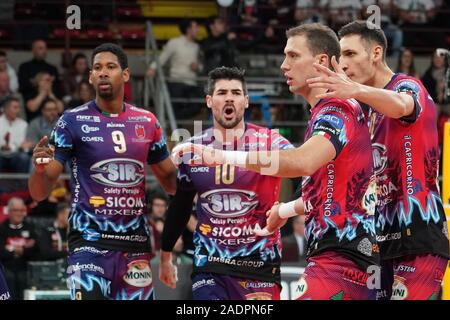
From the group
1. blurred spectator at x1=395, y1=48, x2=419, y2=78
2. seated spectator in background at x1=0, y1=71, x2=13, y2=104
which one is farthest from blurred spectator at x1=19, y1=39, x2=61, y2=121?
blurred spectator at x1=395, y1=48, x2=419, y2=78

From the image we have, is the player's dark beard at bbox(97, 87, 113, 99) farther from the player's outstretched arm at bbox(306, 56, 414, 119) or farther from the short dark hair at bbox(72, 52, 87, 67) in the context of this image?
the short dark hair at bbox(72, 52, 87, 67)

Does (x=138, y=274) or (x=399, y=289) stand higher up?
(x=399, y=289)

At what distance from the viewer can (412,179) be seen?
762cm

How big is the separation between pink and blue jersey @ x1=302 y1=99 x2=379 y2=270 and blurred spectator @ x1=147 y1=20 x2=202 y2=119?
11.3m

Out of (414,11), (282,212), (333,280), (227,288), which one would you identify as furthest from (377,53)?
(414,11)

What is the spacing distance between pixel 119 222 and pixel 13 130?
24.7ft

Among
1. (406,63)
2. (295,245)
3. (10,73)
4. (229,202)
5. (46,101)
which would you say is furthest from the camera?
(10,73)

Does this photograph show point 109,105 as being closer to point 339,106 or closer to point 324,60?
point 324,60

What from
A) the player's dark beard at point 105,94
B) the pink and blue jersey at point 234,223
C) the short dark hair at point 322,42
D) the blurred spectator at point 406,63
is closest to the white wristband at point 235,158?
the short dark hair at point 322,42

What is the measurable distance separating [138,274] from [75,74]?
9.08 metres

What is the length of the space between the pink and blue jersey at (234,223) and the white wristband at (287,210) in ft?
3.88

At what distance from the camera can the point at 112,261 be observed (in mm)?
9359

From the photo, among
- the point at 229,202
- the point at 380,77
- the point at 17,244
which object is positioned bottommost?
the point at 17,244

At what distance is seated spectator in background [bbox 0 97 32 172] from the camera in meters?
16.0
